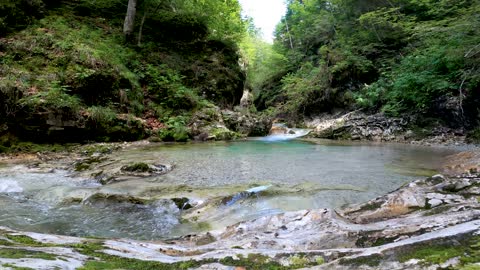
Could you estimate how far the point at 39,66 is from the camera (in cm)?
1038

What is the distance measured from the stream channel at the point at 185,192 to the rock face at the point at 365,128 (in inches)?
227

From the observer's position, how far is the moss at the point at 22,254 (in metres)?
1.88

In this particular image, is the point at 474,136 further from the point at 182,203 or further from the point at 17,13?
the point at 17,13

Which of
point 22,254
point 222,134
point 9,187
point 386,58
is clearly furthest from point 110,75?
point 386,58

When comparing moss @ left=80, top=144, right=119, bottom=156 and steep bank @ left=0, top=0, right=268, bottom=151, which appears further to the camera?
steep bank @ left=0, top=0, right=268, bottom=151

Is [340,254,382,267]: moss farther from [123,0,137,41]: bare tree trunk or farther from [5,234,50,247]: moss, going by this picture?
[123,0,137,41]: bare tree trunk

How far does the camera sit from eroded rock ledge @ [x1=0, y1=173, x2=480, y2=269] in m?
1.92

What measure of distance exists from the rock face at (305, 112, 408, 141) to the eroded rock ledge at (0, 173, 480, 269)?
9392mm

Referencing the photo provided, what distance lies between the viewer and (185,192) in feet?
16.2

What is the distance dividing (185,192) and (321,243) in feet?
8.56

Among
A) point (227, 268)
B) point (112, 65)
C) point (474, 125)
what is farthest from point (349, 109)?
point (227, 268)

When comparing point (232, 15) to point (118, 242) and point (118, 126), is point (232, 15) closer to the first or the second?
point (118, 126)

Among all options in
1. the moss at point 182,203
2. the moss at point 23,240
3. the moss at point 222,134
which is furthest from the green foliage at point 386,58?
the moss at point 23,240

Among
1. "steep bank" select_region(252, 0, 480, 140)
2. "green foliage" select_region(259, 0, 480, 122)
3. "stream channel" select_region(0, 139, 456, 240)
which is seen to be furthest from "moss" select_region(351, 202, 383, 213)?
"steep bank" select_region(252, 0, 480, 140)
